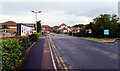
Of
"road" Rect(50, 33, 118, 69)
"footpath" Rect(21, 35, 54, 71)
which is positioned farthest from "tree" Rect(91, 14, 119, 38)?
"footpath" Rect(21, 35, 54, 71)

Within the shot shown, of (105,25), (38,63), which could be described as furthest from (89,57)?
(105,25)

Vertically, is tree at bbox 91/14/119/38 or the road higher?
tree at bbox 91/14/119/38

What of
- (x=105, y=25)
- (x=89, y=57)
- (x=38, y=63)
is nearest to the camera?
(x=38, y=63)

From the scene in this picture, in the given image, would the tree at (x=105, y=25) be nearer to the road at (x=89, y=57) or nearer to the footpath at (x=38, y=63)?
the road at (x=89, y=57)

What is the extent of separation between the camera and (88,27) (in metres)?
40.6

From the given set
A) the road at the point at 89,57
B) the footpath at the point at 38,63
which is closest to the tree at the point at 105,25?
the road at the point at 89,57

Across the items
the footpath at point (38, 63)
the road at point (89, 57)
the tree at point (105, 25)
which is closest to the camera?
the footpath at point (38, 63)

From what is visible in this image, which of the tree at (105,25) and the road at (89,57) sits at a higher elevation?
the tree at (105,25)

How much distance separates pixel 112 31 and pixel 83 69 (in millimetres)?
32301

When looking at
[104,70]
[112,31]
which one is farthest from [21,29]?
[112,31]

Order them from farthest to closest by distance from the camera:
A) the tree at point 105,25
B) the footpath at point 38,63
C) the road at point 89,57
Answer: the tree at point 105,25, the road at point 89,57, the footpath at point 38,63

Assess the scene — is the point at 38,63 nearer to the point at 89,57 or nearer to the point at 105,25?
the point at 89,57

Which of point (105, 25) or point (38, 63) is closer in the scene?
point (38, 63)

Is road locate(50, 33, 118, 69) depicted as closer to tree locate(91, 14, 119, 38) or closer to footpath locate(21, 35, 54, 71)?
footpath locate(21, 35, 54, 71)
